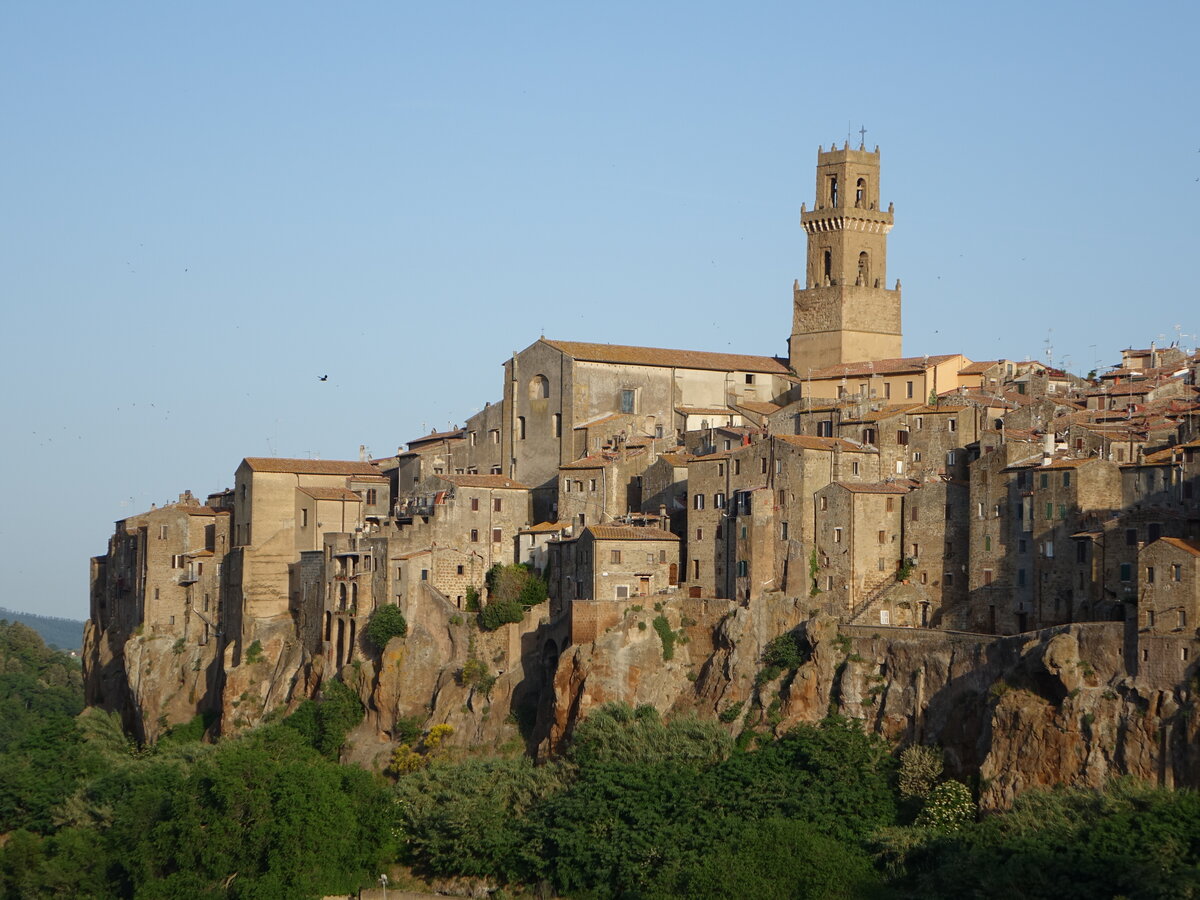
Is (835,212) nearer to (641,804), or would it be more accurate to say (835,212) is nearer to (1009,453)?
(1009,453)

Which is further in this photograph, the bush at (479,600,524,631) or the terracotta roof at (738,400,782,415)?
the terracotta roof at (738,400,782,415)

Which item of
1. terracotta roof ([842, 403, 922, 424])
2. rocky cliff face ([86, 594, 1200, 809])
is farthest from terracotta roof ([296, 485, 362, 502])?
terracotta roof ([842, 403, 922, 424])

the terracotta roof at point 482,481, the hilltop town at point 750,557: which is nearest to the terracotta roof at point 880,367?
the hilltop town at point 750,557

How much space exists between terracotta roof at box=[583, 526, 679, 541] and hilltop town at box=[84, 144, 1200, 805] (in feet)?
0.44

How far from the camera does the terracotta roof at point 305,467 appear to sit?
10356 centimetres

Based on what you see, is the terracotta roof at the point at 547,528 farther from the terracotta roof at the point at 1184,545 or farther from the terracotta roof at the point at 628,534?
the terracotta roof at the point at 1184,545

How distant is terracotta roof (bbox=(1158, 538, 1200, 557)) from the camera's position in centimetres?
6994

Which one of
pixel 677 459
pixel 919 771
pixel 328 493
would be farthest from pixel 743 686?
pixel 328 493

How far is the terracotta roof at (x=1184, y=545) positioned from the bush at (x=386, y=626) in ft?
114

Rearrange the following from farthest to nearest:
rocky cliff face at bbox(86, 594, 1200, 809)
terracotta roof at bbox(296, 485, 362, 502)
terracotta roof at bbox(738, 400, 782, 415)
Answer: terracotta roof at bbox(738, 400, 782, 415) < terracotta roof at bbox(296, 485, 362, 502) < rocky cliff face at bbox(86, 594, 1200, 809)

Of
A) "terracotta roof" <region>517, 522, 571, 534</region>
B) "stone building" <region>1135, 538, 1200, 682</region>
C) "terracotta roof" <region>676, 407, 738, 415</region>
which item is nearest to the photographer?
"stone building" <region>1135, 538, 1200, 682</region>

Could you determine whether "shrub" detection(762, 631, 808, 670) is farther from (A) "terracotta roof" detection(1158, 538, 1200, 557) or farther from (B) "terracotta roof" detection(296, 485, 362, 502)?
(B) "terracotta roof" detection(296, 485, 362, 502)

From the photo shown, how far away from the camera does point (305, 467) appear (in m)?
105

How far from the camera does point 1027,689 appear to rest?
A: 73188mm
